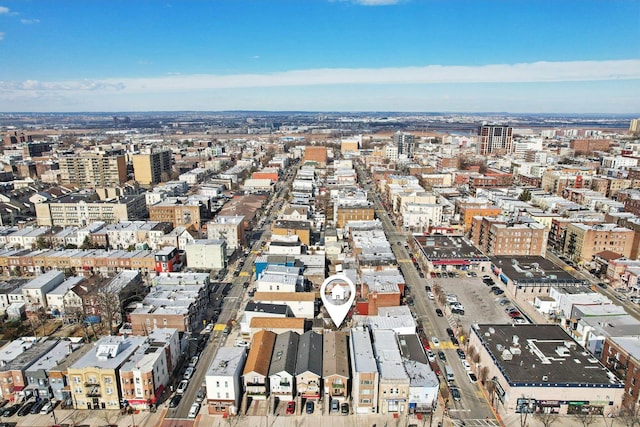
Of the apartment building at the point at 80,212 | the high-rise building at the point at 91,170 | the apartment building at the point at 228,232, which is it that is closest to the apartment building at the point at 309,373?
the apartment building at the point at 228,232

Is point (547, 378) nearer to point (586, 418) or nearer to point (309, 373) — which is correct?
point (586, 418)

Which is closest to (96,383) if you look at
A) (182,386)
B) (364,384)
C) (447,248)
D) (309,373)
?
(182,386)

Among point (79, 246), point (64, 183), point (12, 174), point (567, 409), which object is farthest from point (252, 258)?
point (12, 174)

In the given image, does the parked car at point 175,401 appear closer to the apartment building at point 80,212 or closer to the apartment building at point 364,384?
the apartment building at point 364,384

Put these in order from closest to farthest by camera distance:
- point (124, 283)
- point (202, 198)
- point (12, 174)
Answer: point (124, 283) → point (202, 198) → point (12, 174)

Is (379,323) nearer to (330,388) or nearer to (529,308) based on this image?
(330,388)

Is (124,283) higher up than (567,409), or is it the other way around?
(124,283)
